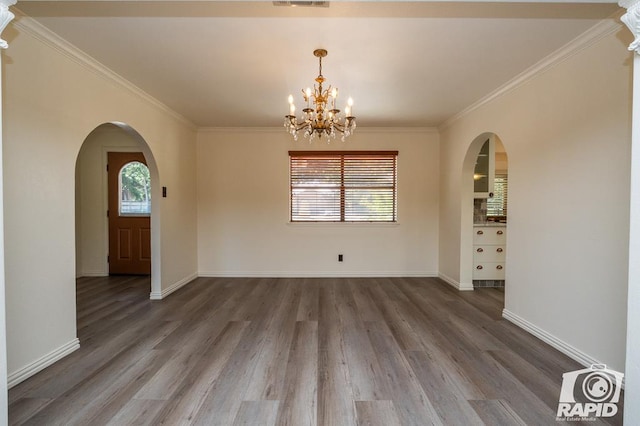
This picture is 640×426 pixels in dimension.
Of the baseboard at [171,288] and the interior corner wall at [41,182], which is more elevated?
the interior corner wall at [41,182]

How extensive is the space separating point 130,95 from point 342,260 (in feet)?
12.2

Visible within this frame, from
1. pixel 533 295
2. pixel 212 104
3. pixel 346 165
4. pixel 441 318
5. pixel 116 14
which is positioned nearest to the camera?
pixel 116 14

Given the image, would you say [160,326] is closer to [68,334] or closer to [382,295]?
[68,334]

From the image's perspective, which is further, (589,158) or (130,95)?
(130,95)

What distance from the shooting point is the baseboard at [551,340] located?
7.18 ft

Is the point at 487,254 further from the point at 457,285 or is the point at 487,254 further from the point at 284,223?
the point at 284,223

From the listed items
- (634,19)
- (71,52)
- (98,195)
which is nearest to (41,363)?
(71,52)

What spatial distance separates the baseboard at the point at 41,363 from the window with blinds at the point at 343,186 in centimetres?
323

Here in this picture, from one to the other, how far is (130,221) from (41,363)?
324 cm

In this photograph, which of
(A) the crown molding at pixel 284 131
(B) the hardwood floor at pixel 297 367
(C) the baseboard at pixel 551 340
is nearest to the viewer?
(B) the hardwood floor at pixel 297 367

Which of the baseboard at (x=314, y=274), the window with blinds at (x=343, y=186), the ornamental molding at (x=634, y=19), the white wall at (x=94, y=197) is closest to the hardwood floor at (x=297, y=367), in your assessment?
the baseboard at (x=314, y=274)

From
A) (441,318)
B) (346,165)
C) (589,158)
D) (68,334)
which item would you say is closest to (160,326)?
Result: (68,334)

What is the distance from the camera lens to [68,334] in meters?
2.40

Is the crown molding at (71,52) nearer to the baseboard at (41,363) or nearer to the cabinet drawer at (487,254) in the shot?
the baseboard at (41,363)
